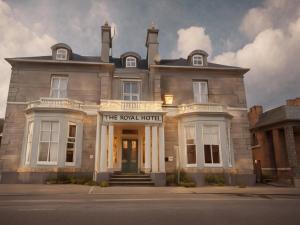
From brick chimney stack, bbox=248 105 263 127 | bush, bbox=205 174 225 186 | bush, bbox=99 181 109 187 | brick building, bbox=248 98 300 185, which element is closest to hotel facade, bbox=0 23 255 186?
bush, bbox=205 174 225 186

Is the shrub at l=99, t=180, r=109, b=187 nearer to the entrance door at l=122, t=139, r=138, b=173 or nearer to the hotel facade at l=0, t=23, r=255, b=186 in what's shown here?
the hotel facade at l=0, t=23, r=255, b=186

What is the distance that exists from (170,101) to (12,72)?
524 inches

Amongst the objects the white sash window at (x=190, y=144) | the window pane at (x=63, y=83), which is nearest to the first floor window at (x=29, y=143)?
the window pane at (x=63, y=83)

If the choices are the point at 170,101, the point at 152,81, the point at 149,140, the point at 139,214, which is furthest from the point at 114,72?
the point at 139,214

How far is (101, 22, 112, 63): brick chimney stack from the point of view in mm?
20812

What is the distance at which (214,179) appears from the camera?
17.3 m

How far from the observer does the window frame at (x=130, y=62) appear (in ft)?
72.8

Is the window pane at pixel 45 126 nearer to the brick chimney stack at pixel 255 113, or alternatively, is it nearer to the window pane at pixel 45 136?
the window pane at pixel 45 136

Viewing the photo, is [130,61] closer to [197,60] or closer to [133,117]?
[197,60]

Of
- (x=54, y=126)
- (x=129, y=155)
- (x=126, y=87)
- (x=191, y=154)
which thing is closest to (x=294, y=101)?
(x=191, y=154)

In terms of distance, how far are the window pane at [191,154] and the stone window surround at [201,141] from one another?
0.32m

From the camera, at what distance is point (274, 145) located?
23.3m

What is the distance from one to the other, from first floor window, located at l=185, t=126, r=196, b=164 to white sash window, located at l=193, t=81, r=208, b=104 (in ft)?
10.7

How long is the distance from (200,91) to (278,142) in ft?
30.4
